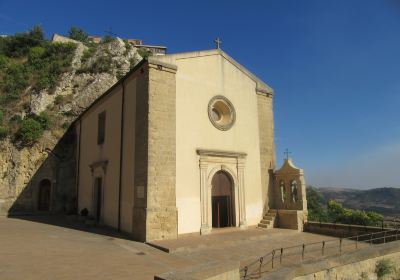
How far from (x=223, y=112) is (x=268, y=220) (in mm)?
5903

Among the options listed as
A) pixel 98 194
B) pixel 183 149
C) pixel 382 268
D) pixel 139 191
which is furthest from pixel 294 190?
pixel 98 194

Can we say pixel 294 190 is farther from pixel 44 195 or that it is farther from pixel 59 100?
pixel 59 100

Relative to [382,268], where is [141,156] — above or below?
above

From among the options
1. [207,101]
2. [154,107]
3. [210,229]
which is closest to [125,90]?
[154,107]

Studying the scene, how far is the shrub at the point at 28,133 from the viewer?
24.4 m

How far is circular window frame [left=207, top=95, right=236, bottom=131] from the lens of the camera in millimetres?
15109

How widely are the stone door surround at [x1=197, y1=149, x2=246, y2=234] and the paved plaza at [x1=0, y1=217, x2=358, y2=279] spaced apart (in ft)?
2.41

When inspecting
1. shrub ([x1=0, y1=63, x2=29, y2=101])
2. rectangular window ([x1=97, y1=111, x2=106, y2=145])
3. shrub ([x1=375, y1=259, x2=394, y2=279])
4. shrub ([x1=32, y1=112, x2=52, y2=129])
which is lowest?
shrub ([x1=375, y1=259, x2=394, y2=279])

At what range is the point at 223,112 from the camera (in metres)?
16.0

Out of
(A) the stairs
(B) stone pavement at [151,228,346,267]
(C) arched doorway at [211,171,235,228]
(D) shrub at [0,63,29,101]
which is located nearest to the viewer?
(B) stone pavement at [151,228,346,267]

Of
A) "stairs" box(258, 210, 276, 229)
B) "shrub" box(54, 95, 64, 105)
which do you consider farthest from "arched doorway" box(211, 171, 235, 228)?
"shrub" box(54, 95, 64, 105)

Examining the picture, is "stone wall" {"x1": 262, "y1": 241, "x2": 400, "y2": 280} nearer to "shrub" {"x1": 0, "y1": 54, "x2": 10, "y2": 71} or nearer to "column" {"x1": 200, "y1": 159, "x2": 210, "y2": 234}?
"column" {"x1": 200, "y1": 159, "x2": 210, "y2": 234}

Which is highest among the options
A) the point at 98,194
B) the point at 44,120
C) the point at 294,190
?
the point at 44,120

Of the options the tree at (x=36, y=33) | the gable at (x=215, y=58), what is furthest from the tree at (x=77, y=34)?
the gable at (x=215, y=58)
